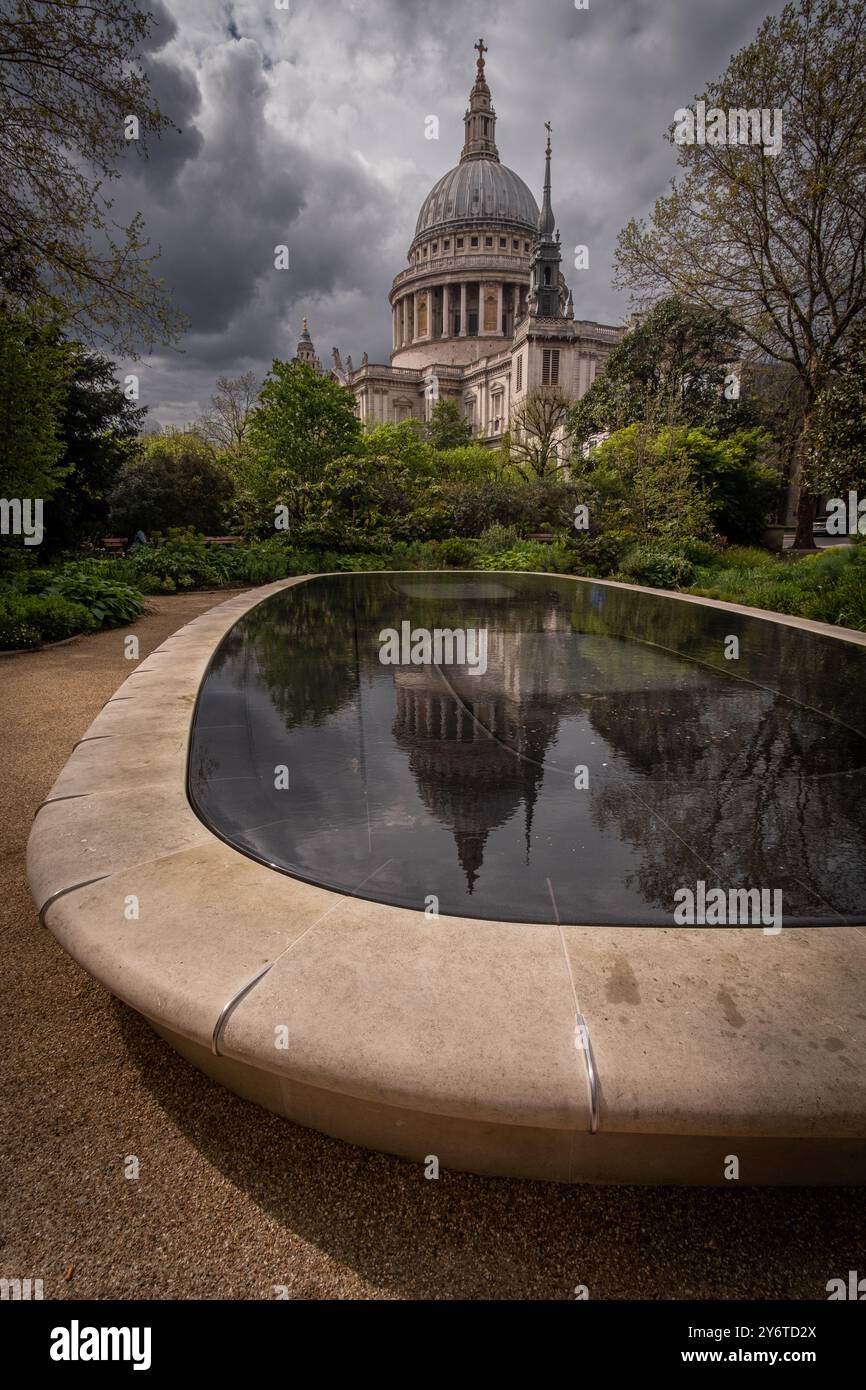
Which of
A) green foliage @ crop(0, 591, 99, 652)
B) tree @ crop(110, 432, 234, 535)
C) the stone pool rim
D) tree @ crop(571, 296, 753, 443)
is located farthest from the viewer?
tree @ crop(571, 296, 753, 443)

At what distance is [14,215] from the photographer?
10859mm

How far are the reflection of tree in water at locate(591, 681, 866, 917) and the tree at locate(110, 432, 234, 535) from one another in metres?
23.0

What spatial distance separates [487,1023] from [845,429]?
13401 mm

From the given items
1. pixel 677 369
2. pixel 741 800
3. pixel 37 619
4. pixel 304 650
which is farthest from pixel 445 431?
pixel 741 800

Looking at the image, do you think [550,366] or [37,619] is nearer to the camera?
[37,619]

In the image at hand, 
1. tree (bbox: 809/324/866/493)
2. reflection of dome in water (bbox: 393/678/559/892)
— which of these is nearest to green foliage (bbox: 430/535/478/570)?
tree (bbox: 809/324/866/493)

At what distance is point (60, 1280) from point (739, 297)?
75.5 ft

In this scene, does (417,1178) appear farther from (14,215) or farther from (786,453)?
(786,453)

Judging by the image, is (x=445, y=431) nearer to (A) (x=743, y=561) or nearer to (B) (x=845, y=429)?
(A) (x=743, y=561)

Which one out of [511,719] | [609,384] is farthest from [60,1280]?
[609,384]

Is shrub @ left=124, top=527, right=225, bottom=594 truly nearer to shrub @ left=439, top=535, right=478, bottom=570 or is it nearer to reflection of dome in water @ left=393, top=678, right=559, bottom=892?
shrub @ left=439, top=535, right=478, bottom=570

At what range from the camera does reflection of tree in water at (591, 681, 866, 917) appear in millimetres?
2537

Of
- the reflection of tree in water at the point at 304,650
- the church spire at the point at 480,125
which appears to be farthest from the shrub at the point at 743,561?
the church spire at the point at 480,125

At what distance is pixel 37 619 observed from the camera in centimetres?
935
